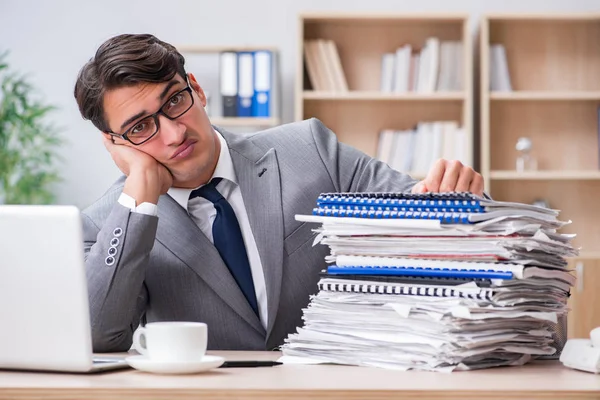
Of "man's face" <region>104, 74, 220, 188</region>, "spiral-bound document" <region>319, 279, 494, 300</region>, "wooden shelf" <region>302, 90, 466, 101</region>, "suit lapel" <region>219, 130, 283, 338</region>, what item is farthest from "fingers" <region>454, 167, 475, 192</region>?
"wooden shelf" <region>302, 90, 466, 101</region>

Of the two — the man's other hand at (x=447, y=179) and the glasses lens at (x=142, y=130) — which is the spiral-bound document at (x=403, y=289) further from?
the glasses lens at (x=142, y=130)

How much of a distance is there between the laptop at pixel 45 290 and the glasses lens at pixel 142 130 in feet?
2.07

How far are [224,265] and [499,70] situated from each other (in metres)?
3.07

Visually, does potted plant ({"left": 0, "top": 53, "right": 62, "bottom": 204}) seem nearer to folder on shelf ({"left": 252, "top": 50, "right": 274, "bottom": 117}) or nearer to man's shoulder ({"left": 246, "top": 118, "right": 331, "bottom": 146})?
folder on shelf ({"left": 252, "top": 50, "right": 274, "bottom": 117})

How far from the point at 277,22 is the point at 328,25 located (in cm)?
30

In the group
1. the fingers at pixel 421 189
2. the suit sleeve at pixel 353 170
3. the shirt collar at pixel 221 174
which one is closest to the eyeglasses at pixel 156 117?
the shirt collar at pixel 221 174

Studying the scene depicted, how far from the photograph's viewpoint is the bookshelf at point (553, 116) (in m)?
4.57

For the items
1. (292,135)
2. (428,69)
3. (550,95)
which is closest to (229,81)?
(428,69)

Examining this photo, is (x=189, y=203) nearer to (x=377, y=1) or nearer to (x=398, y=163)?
(x=398, y=163)

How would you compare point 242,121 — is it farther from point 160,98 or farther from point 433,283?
point 433,283

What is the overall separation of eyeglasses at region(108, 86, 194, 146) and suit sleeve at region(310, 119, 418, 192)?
0.35 m

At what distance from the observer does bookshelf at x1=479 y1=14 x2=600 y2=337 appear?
457 cm

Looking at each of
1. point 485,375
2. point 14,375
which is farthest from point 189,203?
point 485,375

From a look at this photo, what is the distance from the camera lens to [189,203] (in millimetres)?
1863
